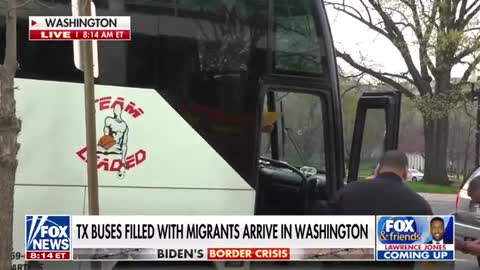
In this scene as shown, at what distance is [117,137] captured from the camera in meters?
5.21

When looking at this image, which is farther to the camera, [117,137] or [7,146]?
[117,137]

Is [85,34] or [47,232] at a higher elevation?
[85,34]

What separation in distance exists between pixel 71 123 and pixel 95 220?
1.54 meters

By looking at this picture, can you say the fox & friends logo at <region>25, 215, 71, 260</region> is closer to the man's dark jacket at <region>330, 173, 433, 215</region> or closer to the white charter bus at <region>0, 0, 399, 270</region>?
the white charter bus at <region>0, 0, 399, 270</region>

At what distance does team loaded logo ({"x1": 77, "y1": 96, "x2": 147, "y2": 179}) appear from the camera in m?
5.18

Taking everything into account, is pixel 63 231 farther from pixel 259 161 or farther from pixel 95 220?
pixel 259 161

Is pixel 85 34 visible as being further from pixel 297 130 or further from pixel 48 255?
pixel 297 130

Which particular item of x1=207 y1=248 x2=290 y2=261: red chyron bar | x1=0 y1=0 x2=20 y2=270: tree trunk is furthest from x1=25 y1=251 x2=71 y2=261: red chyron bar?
x1=207 y1=248 x2=290 y2=261: red chyron bar

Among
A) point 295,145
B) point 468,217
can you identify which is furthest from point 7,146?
point 468,217

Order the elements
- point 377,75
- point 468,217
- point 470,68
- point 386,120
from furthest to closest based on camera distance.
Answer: point 377,75, point 470,68, point 468,217, point 386,120

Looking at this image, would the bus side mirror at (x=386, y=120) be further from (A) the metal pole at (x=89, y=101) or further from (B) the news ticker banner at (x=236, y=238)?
(A) the metal pole at (x=89, y=101)

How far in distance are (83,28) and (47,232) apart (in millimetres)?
1219

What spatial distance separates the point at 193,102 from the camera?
17.6ft

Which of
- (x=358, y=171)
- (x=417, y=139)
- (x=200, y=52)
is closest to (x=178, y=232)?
(x=200, y=52)
